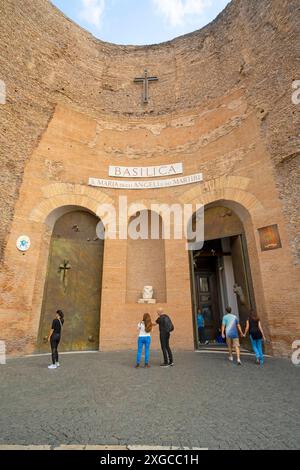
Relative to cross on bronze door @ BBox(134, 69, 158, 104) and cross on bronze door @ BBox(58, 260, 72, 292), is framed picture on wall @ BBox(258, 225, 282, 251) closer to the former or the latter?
cross on bronze door @ BBox(58, 260, 72, 292)

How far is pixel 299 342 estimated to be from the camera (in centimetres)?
669

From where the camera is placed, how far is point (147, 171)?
1073 centimetres

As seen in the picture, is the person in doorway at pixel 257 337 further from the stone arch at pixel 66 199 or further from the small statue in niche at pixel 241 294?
the stone arch at pixel 66 199

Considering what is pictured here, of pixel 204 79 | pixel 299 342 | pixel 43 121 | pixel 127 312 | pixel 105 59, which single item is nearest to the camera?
pixel 299 342

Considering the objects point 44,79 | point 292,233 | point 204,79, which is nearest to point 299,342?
point 292,233

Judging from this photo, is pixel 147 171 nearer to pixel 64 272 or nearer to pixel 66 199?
pixel 66 199

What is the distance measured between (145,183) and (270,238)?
5.51 metres

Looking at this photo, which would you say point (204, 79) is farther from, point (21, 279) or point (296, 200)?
point (21, 279)

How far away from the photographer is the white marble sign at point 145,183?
10.1m

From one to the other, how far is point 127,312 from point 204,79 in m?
11.7

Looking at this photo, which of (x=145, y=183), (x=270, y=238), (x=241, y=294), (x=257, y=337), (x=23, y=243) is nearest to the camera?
(x=257, y=337)

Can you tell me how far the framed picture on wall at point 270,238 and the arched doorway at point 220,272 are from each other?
1022 mm

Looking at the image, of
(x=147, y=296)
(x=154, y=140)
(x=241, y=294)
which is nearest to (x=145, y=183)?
(x=154, y=140)

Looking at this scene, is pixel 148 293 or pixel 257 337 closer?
pixel 257 337
